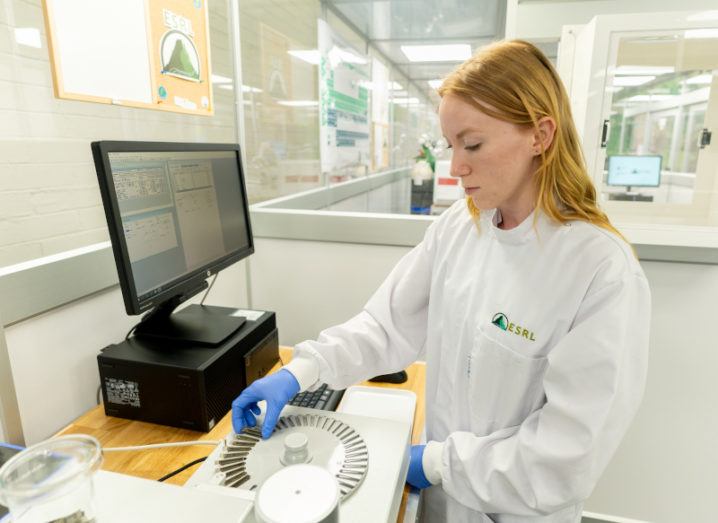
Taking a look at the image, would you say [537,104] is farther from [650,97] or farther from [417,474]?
[650,97]

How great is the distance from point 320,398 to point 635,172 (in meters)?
1.68

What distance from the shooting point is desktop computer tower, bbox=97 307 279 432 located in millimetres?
928

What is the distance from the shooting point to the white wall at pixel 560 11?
146 cm

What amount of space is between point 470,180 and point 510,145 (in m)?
0.09

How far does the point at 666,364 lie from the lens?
57.8 inches

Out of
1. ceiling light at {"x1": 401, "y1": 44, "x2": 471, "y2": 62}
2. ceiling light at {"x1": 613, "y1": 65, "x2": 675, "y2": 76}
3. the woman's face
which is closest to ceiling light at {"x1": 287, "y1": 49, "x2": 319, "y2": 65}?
ceiling light at {"x1": 401, "y1": 44, "x2": 471, "y2": 62}

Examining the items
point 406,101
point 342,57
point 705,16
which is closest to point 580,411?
point 705,16

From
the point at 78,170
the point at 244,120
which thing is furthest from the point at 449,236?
the point at 244,120

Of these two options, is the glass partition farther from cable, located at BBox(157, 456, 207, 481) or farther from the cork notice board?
cable, located at BBox(157, 456, 207, 481)

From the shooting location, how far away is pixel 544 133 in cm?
78

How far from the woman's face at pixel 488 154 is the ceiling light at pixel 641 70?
85cm

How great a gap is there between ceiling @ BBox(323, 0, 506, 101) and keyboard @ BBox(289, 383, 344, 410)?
1299 mm

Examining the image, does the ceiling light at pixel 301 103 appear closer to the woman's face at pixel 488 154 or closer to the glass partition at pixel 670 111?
the glass partition at pixel 670 111

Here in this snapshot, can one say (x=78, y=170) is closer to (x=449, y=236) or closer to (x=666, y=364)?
(x=449, y=236)
